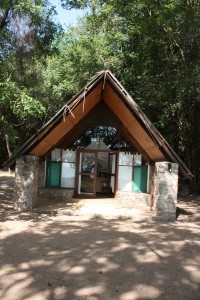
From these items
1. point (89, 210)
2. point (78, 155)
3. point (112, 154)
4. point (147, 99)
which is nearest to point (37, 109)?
point (89, 210)

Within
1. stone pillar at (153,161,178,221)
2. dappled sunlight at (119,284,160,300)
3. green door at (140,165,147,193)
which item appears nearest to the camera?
dappled sunlight at (119,284,160,300)

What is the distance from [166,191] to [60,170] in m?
4.78

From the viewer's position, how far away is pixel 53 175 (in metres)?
13.3

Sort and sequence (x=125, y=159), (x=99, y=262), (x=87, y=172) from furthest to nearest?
1. (x=87, y=172)
2. (x=125, y=159)
3. (x=99, y=262)

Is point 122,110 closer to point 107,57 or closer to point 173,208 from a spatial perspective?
point 173,208

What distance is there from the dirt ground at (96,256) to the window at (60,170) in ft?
9.47

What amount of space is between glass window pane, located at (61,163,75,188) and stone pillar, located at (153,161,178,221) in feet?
14.1

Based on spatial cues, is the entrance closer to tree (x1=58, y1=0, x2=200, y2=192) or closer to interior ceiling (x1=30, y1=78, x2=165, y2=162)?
interior ceiling (x1=30, y1=78, x2=165, y2=162)

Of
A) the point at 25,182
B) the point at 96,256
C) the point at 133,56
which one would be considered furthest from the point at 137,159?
the point at 96,256

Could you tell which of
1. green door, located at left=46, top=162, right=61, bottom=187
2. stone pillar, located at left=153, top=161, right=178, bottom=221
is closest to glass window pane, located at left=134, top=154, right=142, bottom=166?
green door, located at left=46, top=162, right=61, bottom=187

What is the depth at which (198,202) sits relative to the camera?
13.9 metres

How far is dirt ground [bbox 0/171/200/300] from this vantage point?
14.8ft

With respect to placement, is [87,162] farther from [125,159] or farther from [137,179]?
[137,179]

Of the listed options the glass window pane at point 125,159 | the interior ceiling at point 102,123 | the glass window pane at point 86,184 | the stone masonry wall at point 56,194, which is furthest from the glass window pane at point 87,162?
the stone masonry wall at point 56,194
